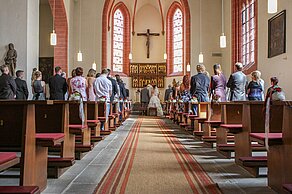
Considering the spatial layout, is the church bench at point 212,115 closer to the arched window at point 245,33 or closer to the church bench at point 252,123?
the church bench at point 252,123

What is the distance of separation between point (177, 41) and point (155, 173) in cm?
2035

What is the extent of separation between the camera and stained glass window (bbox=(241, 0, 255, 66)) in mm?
15836

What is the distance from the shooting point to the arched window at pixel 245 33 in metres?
15.3

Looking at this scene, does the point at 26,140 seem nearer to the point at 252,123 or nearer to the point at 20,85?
the point at 252,123

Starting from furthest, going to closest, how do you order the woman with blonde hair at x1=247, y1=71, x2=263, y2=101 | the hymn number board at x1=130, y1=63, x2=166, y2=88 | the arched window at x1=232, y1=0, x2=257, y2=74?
the hymn number board at x1=130, y1=63, x2=166, y2=88
the arched window at x1=232, y1=0, x2=257, y2=74
the woman with blonde hair at x1=247, y1=71, x2=263, y2=101

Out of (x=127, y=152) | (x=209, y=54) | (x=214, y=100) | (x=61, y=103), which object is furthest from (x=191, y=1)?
(x=61, y=103)

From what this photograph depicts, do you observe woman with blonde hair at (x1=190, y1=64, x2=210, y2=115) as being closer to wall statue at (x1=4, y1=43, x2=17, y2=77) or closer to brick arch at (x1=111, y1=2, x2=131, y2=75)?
wall statue at (x1=4, y1=43, x2=17, y2=77)

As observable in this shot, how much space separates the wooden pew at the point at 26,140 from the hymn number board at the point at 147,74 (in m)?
20.4

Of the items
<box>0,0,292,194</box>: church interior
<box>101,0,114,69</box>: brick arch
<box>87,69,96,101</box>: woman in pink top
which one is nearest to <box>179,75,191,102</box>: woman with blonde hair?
<box>0,0,292,194</box>: church interior

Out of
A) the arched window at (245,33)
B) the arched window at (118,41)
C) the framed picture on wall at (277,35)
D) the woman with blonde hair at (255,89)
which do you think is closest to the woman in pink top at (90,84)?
the woman with blonde hair at (255,89)

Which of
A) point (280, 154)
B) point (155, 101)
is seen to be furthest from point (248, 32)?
point (280, 154)

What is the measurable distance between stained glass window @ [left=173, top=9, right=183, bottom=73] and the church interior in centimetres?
6

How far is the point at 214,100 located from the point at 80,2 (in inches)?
540

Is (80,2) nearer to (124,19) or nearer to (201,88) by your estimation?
(124,19)
